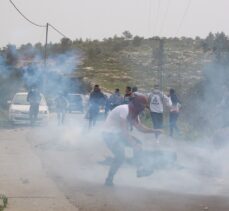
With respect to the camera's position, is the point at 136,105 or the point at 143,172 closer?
the point at 136,105

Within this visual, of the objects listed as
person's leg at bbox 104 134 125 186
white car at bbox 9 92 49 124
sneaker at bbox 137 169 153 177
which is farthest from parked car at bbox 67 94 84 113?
sneaker at bbox 137 169 153 177

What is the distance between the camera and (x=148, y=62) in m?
68.1

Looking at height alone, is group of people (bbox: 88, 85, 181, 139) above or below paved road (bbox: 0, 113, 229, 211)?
above

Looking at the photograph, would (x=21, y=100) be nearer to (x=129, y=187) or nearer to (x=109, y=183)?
(x=109, y=183)

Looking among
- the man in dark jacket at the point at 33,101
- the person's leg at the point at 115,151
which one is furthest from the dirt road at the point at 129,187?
the man in dark jacket at the point at 33,101

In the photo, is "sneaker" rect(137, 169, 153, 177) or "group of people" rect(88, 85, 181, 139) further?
"group of people" rect(88, 85, 181, 139)

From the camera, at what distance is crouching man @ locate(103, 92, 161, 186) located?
900cm

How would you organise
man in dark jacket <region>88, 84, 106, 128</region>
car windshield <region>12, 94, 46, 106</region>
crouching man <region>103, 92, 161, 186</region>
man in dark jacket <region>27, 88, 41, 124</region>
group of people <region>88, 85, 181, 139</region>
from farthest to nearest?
car windshield <region>12, 94, 46, 106</region> → man in dark jacket <region>27, 88, 41, 124</region> → man in dark jacket <region>88, 84, 106, 128</region> → group of people <region>88, 85, 181, 139</region> → crouching man <region>103, 92, 161, 186</region>

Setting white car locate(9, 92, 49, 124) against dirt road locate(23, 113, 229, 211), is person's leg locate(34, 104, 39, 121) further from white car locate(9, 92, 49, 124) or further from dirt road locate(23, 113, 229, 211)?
dirt road locate(23, 113, 229, 211)

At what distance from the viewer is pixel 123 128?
8977 mm

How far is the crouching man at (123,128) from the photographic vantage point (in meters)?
9.00

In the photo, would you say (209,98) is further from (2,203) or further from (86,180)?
(2,203)

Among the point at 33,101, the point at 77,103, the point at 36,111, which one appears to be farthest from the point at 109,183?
the point at 77,103

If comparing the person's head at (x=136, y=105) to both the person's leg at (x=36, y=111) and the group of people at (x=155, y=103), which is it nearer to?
the group of people at (x=155, y=103)
